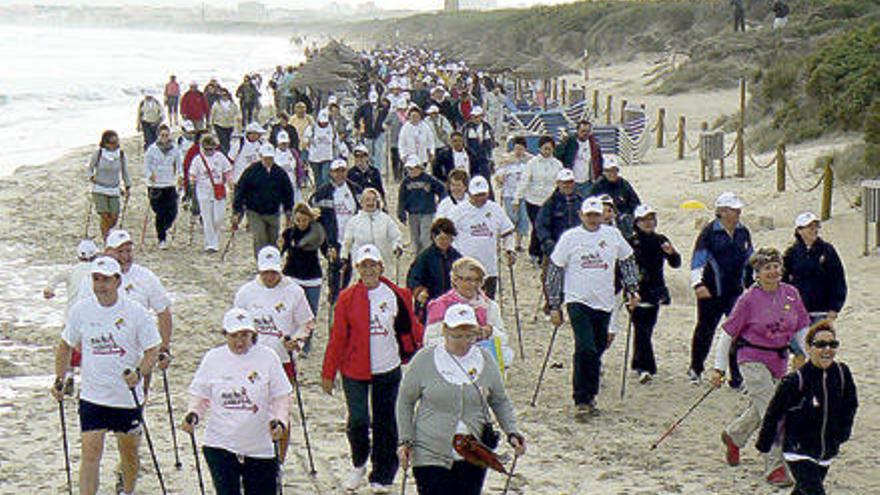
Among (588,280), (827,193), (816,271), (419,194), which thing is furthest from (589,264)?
(827,193)

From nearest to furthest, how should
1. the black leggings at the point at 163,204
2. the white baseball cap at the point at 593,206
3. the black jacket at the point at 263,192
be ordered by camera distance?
the white baseball cap at the point at 593,206 → the black jacket at the point at 263,192 → the black leggings at the point at 163,204

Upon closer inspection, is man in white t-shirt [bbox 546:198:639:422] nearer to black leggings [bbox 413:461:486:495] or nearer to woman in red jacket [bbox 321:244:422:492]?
woman in red jacket [bbox 321:244:422:492]

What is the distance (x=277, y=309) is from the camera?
8.83m

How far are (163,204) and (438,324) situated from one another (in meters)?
10.4

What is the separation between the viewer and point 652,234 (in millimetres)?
11148

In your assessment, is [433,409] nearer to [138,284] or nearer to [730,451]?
[138,284]

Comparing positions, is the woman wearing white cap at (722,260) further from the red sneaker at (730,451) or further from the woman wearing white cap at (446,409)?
the woman wearing white cap at (446,409)

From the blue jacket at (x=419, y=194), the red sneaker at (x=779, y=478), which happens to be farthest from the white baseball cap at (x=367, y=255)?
the blue jacket at (x=419, y=194)

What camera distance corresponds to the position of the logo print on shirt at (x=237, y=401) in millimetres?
6742

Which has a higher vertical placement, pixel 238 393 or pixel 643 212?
pixel 643 212

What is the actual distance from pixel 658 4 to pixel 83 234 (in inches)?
2169

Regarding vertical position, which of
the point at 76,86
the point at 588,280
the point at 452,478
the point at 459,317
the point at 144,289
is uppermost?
the point at 459,317

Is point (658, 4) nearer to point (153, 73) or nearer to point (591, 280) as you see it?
point (153, 73)

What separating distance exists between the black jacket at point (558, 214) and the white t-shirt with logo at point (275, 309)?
12.2ft
